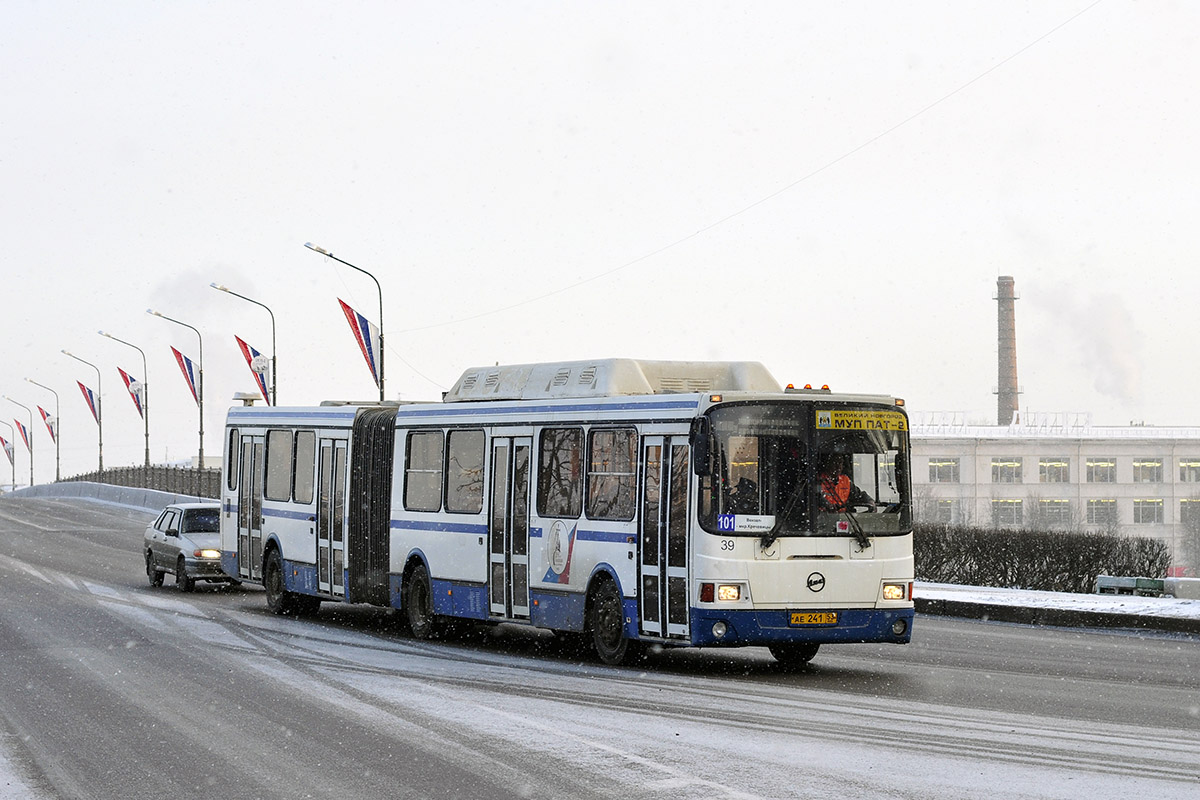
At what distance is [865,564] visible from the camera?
49.9 ft

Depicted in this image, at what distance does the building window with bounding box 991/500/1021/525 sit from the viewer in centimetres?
12532

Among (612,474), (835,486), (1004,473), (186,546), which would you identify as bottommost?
(186,546)

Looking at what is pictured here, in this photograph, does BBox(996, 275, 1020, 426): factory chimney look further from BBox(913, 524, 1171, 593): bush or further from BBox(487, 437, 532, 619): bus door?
BBox(487, 437, 532, 619): bus door

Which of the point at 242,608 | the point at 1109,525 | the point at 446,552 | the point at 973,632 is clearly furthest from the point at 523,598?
the point at 1109,525

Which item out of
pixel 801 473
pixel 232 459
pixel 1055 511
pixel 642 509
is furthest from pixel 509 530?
pixel 1055 511

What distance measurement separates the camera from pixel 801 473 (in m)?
15.1

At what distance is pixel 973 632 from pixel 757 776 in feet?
38.2

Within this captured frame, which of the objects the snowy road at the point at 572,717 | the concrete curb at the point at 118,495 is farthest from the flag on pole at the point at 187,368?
the snowy road at the point at 572,717

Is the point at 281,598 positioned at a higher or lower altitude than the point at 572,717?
higher

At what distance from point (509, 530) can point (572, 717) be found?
609cm

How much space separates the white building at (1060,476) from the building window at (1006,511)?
0.26ft

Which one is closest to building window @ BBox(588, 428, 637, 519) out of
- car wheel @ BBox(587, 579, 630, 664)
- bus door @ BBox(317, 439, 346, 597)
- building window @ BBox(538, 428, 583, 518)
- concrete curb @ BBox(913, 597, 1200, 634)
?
building window @ BBox(538, 428, 583, 518)

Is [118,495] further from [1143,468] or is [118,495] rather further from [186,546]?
[1143,468]

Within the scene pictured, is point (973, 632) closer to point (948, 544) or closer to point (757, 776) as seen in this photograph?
point (948, 544)
